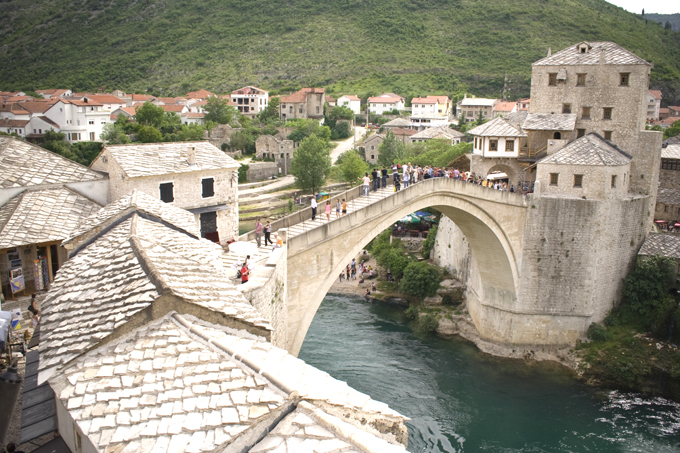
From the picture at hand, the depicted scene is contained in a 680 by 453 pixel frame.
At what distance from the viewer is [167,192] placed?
20734 millimetres

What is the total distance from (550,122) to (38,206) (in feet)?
78.2

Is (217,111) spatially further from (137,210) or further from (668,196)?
(137,210)

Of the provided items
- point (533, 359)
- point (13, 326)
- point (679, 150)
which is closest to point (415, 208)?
point (533, 359)

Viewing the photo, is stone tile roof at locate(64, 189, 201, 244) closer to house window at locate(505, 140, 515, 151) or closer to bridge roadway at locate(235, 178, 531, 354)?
bridge roadway at locate(235, 178, 531, 354)

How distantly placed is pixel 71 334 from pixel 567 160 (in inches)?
970

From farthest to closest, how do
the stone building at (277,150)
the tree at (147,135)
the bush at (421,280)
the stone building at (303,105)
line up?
the stone building at (303,105), the stone building at (277,150), the tree at (147,135), the bush at (421,280)

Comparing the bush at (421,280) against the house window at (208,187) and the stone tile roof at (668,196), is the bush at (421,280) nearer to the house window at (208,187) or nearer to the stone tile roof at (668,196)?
the stone tile roof at (668,196)

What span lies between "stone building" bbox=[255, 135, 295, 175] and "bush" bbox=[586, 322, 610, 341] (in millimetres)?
46675

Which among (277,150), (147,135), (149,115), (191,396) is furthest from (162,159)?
(277,150)

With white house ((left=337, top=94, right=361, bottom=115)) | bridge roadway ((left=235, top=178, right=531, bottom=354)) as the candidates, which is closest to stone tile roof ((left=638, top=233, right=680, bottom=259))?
bridge roadway ((left=235, top=178, right=531, bottom=354))

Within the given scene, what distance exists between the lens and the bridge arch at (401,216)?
1925 centimetres

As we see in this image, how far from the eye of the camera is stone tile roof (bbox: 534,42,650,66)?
29047 mm

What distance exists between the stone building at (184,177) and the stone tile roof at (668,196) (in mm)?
30340

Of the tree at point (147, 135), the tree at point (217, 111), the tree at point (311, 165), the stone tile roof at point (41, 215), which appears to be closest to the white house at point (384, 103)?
the tree at point (217, 111)
